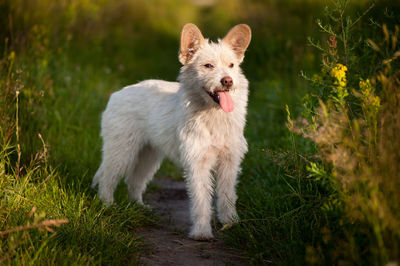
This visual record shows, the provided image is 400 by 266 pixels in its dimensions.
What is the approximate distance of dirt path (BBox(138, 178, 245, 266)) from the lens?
11.3 feet

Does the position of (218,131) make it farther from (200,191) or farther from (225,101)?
(200,191)

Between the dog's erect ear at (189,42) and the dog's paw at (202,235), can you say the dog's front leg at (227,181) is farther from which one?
the dog's erect ear at (189,42)

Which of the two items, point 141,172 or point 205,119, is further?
point 141,172

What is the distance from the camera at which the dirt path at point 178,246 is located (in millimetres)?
3457

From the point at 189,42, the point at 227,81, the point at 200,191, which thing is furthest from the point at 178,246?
the point at 189,42

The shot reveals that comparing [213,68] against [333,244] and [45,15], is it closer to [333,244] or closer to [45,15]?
[333,244]

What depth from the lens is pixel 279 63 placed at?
8.97 m

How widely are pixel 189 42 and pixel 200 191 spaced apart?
1.49 metres

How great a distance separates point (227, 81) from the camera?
3.78 meters

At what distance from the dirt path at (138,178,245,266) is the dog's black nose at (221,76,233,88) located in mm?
1463

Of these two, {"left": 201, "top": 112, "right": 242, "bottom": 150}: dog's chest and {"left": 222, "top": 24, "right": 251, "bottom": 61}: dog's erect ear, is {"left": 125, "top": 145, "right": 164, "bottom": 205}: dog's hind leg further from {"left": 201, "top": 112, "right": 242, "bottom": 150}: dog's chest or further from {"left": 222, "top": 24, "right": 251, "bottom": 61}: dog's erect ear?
A: {"left": 222, "top": 24, "right": 251, "bottom": 61}: dog's erect ear

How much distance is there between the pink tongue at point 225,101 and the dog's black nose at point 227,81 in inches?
4.9

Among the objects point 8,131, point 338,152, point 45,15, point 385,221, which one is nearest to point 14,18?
point 45,15

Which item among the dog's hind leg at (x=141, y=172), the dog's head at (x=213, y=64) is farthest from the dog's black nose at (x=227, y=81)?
the dog's hind leg at (x=141, y=172)
